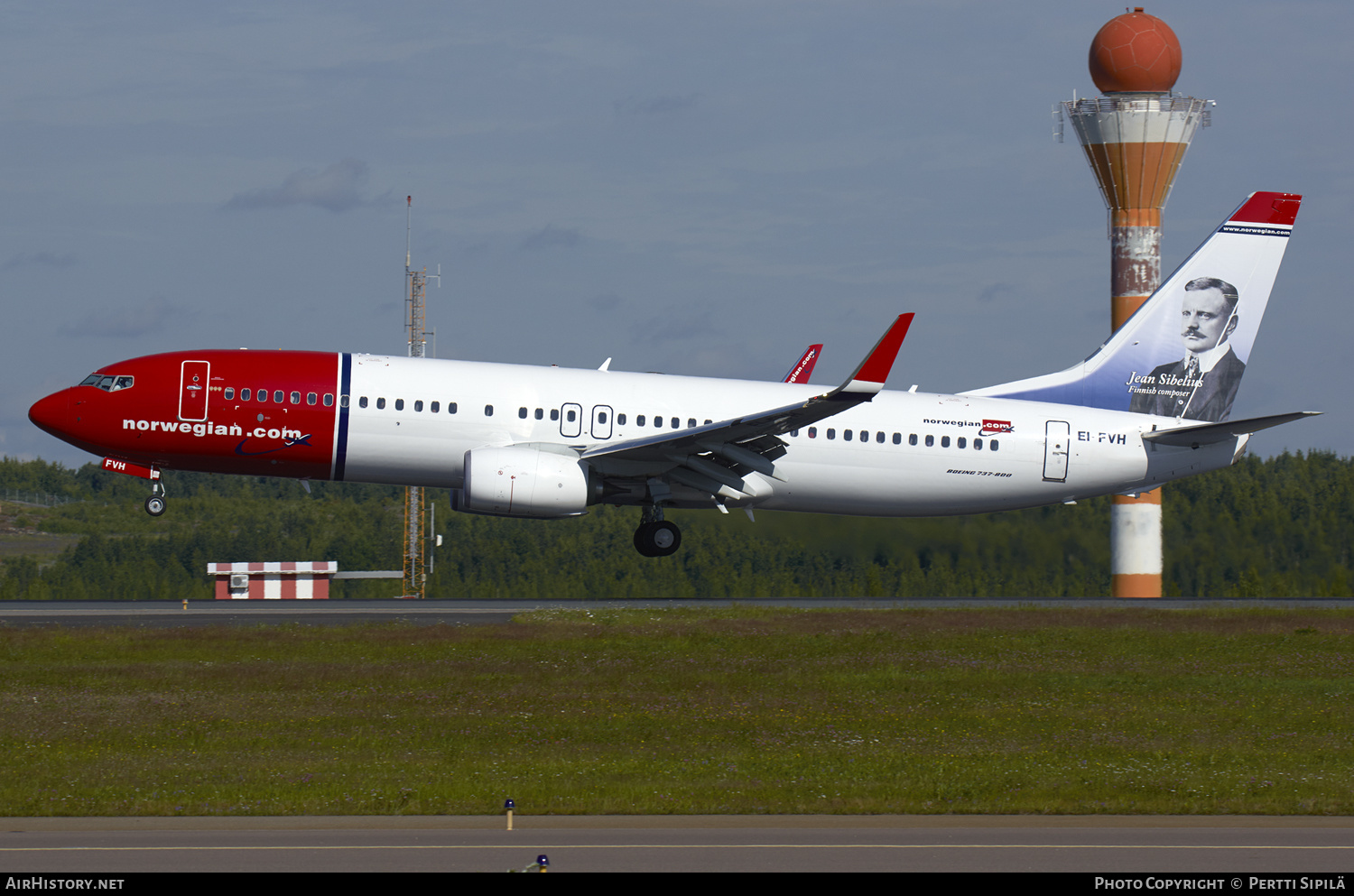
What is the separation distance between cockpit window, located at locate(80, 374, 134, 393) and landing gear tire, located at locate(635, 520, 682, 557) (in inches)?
452

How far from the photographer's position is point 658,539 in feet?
110

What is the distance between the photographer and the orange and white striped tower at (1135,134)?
5759 cm

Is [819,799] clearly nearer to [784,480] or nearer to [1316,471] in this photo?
[784,480]

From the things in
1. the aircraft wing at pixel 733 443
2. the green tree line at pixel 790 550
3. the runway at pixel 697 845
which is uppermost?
the aircraft wing at pixel 733 443

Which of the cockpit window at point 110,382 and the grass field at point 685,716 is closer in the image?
the grass field at point 685,716

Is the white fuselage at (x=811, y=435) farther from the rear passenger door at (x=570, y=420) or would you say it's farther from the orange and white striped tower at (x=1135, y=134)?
the orange and white striped tower at (x=1135, y=134)

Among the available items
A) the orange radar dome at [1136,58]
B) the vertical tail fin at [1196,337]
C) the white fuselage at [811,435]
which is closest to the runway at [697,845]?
the white fuselage at [811,435]

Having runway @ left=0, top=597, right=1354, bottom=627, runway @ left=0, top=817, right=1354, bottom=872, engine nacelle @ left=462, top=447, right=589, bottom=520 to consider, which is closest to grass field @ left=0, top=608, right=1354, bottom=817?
runway @ left=0, top=817, right=1354, bottom=872

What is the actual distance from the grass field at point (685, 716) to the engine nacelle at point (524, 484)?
2.50 meters

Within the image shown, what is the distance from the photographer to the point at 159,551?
8469 centimetres

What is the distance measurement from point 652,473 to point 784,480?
3.12 metres

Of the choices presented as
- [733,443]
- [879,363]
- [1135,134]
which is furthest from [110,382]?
[1135,134]

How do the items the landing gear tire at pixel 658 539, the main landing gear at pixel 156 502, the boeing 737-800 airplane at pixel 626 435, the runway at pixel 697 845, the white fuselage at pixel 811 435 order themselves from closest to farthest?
the runway at pixel 697 845, the boeing 737-800 airplane at pixel 626 435, the white fuselage at pixel 811 435, the main landing gear at pixel 156 502, the landing gear tire at pixel 658 539

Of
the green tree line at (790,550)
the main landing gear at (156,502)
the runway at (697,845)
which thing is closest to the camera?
the runway at (697,845)
